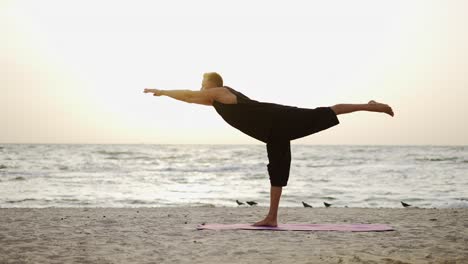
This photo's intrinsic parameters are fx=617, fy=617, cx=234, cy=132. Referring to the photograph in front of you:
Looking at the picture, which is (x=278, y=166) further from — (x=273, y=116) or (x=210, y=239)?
(x=210, y=239)

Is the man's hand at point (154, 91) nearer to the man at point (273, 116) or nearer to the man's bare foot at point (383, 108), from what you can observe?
the man at point (273, 116)

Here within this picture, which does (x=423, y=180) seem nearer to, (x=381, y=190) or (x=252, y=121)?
(x=381, y=190)

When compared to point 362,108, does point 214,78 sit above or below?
above

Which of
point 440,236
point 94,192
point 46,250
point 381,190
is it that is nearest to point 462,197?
point 381,190

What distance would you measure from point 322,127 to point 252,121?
33.4 inches

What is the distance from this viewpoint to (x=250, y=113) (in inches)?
293

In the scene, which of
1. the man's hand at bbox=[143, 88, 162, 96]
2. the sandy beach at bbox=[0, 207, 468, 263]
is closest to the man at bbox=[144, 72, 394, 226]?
the man's hand at bbox=[143, 88, 162, 96]

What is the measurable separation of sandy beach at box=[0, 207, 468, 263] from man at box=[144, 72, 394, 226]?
3.10 ft

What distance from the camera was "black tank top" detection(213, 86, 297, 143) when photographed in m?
7.41

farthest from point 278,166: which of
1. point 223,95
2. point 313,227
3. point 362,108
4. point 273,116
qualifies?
point 362,108

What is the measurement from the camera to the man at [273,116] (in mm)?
7336

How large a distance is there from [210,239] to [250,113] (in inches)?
65.0

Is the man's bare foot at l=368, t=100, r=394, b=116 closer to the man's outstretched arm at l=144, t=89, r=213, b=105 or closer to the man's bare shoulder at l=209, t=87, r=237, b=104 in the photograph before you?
the man's bare shoulder at l=209, t=87, r=237, b=104

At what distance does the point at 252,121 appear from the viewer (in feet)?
24.6
